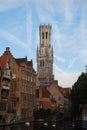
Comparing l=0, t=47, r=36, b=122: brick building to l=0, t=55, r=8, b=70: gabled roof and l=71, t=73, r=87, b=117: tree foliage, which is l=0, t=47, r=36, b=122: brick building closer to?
l=0, t=55, r=8, b=70: gabled roof

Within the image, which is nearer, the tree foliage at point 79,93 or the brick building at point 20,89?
the tree foliage at point 79,93

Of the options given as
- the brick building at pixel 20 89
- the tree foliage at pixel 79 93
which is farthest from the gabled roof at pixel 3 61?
the tree foliage at pixel 79 93

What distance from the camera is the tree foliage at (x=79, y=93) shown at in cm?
9512

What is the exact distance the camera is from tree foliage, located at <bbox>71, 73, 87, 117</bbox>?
95125mm

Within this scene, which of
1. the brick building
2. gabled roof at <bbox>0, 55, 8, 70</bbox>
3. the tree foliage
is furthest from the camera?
the brick building

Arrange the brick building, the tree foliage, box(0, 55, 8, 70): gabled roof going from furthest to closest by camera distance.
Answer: the brick building, the tree foliage, box(0, 55, 8, 70): gabled roof

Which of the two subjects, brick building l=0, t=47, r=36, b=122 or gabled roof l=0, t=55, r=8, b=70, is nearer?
gabled roof l=0, t=55, r=8, b=70

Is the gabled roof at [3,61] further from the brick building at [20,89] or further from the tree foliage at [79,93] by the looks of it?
the tree foliage at [79,93]

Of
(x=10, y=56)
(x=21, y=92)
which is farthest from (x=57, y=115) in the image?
(x=10, y=56)

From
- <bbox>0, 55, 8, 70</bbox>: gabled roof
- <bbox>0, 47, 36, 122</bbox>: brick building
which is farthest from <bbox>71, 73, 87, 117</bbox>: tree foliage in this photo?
<bbox>0, 55, 8, 70</bbox>: gabled roof

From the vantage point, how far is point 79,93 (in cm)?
9669

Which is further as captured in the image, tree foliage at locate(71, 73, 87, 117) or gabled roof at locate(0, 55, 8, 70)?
tree foliage at locate(71, 73, 87, 117)

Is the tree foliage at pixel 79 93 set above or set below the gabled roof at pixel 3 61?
below

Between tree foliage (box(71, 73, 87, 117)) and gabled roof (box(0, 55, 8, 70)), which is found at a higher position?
gabled roof (box(0, 55, 8, 70))
